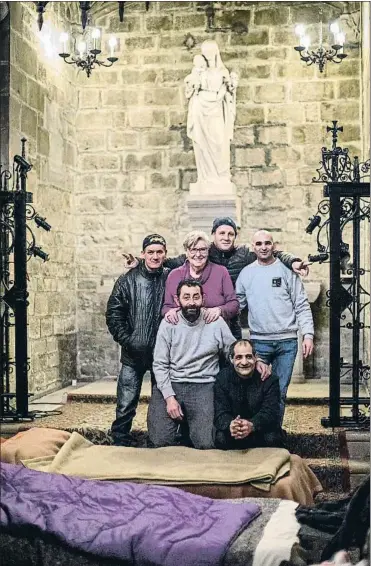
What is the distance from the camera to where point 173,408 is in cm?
379

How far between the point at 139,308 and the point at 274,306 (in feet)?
2.18

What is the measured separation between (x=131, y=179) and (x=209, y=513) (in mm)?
4657

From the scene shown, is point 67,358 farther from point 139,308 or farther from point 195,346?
point 195,346

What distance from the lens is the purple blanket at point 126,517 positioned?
9.28 ft

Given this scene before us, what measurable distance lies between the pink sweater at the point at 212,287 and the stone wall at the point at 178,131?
3.16 metres

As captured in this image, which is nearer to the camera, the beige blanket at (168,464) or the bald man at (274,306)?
the beige blanket at (168,464)

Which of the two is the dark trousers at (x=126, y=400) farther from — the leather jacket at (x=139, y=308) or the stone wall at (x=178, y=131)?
the stone wall at (x=178, y=131)

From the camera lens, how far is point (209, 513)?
3014 millimetres

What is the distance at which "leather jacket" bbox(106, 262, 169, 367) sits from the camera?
13.3 ft

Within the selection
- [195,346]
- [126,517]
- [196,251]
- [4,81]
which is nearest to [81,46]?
[4,81]

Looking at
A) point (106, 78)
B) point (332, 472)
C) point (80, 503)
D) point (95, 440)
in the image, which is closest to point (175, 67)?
point (106, 78)

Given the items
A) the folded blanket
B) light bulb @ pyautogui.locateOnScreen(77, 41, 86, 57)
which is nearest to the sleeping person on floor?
the folded blanket

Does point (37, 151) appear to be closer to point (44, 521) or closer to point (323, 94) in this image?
point (323, 94)

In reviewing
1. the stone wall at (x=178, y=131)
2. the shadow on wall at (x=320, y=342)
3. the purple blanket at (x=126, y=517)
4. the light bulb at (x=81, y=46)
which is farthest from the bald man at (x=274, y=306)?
the light bulb at (x=81, y=46)
